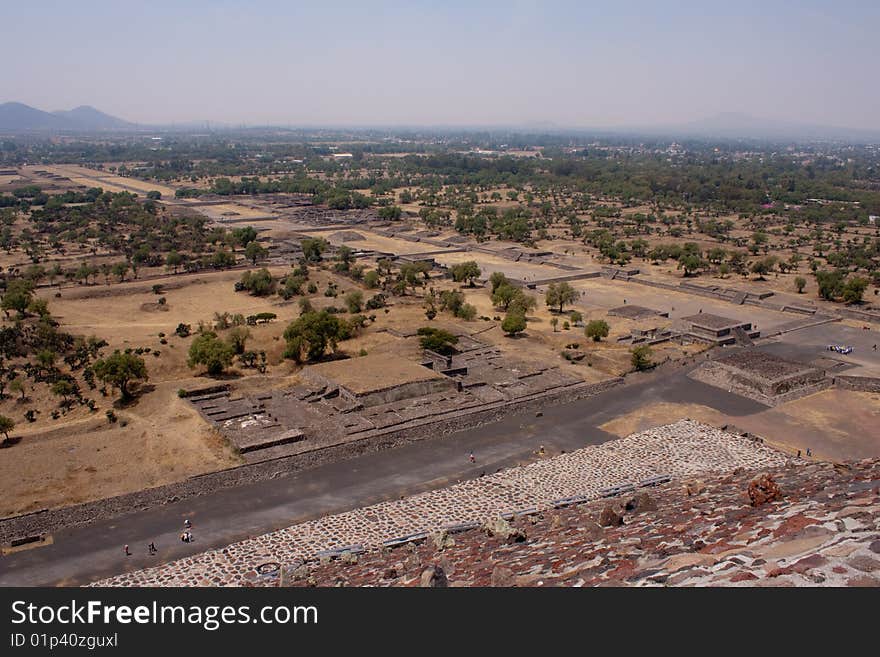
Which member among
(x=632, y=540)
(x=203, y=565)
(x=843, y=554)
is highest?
(x=843, y=554)

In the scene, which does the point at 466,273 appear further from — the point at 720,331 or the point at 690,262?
the point at 690,262

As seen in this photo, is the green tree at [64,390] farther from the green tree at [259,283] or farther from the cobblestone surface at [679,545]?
the green tree at [259,283]

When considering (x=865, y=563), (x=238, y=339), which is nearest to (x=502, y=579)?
(x=865, y=563)

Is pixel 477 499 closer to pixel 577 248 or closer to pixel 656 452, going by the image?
pixel 656 452

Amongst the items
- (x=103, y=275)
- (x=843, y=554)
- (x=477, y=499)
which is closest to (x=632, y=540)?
(x=843, y=554)

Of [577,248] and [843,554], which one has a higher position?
[843,554]

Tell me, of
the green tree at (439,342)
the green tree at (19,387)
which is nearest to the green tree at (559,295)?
the green tree at (439,342)
